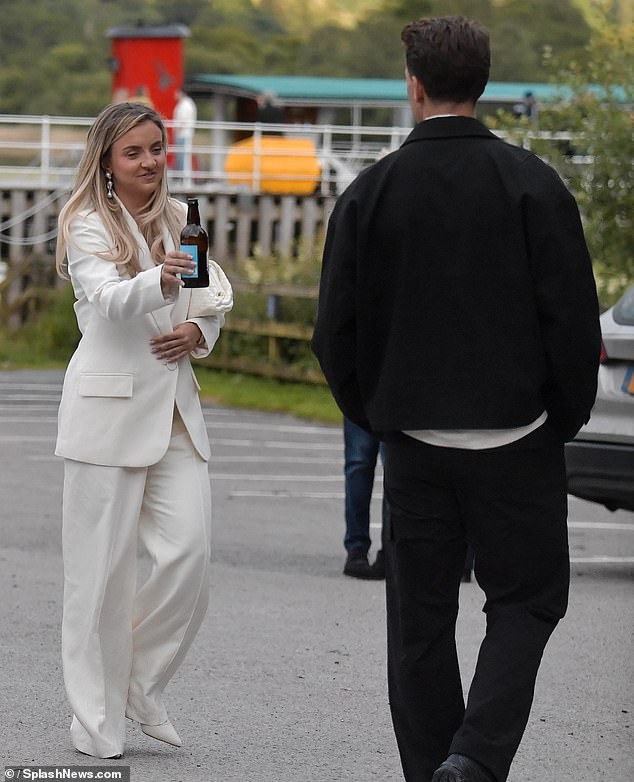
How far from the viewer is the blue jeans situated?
29.0 ft

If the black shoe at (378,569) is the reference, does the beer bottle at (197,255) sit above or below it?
above

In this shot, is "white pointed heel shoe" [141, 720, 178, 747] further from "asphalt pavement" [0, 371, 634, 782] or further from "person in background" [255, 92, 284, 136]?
"person in background" [255, 92, 284, 136]

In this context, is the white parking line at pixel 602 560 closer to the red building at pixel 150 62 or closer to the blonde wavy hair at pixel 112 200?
the blonde wavy hair at pixel 112 200

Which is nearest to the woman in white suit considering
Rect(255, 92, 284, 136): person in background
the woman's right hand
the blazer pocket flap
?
the blazer pocket flap

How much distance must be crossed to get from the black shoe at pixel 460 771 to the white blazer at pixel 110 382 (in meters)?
1.40

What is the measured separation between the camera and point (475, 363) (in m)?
4.23

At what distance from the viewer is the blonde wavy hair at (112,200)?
206 inches

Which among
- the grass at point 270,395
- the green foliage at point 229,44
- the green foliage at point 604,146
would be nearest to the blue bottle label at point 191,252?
the grass at point 270,395

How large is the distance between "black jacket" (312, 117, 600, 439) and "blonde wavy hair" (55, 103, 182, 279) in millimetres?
1109

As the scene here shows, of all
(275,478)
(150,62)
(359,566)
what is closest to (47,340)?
(275,478)

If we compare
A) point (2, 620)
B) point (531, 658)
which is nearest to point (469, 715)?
point (531, 658)

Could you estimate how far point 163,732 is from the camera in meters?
5.28

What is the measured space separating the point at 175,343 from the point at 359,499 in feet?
12.4

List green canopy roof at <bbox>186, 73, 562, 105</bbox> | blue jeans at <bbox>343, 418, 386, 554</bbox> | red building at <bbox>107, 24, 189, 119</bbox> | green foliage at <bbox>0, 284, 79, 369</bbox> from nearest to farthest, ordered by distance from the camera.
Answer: blue jeans at <bbox>343, 418, 386, 554</bbox>, green foliage at <bbox>0, 284, 79, 369</bbox>, green canopy roof at <bbox>186, 73, 562, 105</bbox>, red building at <bbox>107, 24, 189, 119</bbox>
